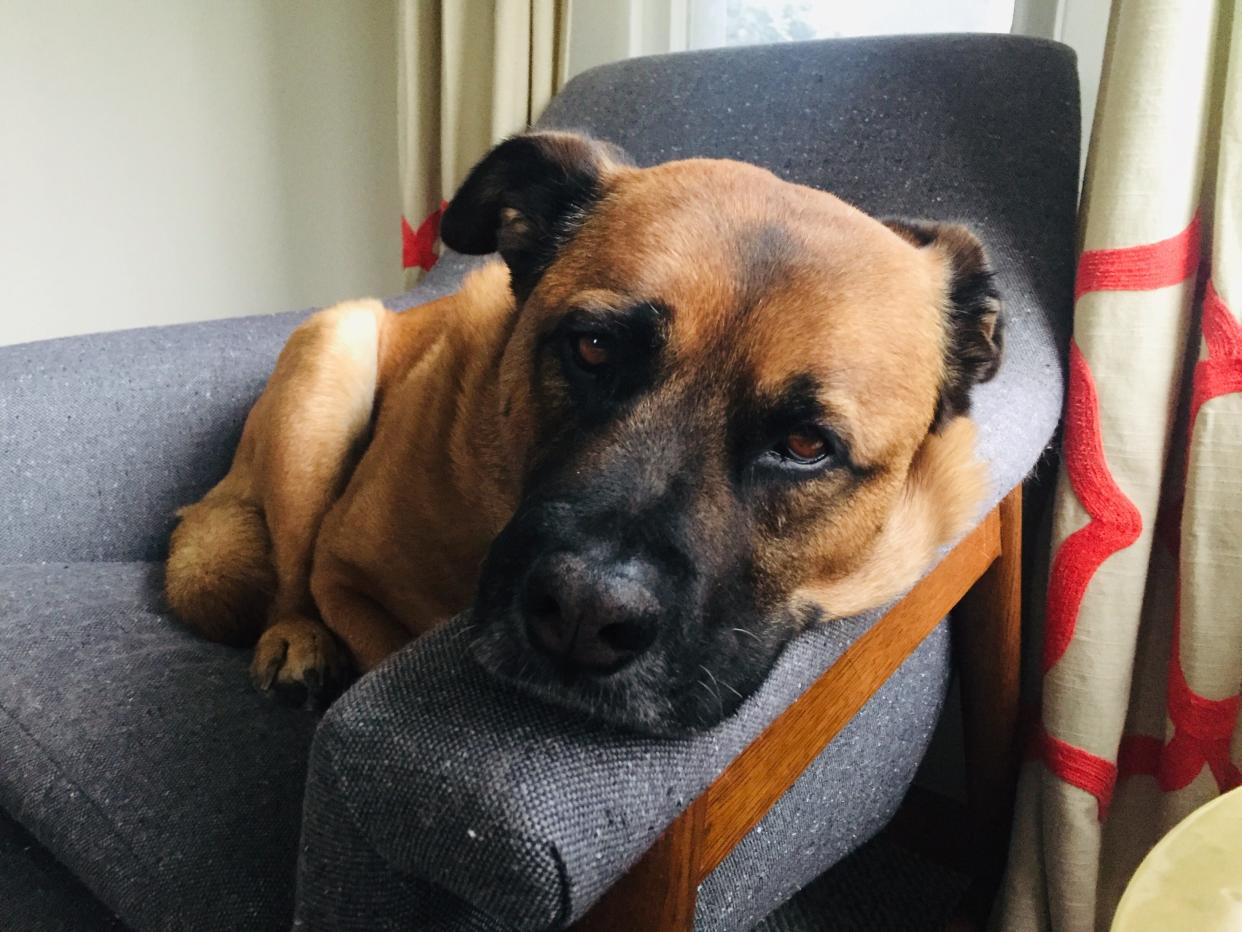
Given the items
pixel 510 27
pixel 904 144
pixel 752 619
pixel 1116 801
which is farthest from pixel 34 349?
pixel 1116 801

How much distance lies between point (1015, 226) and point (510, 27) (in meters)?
1.11

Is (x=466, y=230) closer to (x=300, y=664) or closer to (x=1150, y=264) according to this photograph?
(x=300, y=664)

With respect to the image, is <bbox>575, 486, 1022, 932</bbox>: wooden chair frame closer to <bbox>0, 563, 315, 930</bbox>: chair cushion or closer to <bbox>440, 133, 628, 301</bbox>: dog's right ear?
<bbox>0, 563, 315, 930</bbox>: chair cushion

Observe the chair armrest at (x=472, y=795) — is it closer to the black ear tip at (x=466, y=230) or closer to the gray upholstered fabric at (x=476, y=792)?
the gray upholstered fabric at (x=476, y=792)

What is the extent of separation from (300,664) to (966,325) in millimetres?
822

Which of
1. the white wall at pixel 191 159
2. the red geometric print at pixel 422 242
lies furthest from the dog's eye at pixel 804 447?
the white wall at pixel 191 159

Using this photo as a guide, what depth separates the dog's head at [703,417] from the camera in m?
0.61

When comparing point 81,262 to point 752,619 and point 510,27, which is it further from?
point 752,619

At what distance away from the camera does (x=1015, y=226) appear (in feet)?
3.94

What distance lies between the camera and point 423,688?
532mm

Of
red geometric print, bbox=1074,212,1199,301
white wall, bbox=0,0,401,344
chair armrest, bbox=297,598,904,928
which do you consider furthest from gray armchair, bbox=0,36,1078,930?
white wall, bbox=0,0,401,344

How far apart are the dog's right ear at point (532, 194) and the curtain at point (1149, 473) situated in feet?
1.95

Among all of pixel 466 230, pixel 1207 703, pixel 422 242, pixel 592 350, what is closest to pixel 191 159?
pixel 422 242

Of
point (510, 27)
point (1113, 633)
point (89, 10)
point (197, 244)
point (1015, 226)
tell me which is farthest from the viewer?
point (197, 244)
